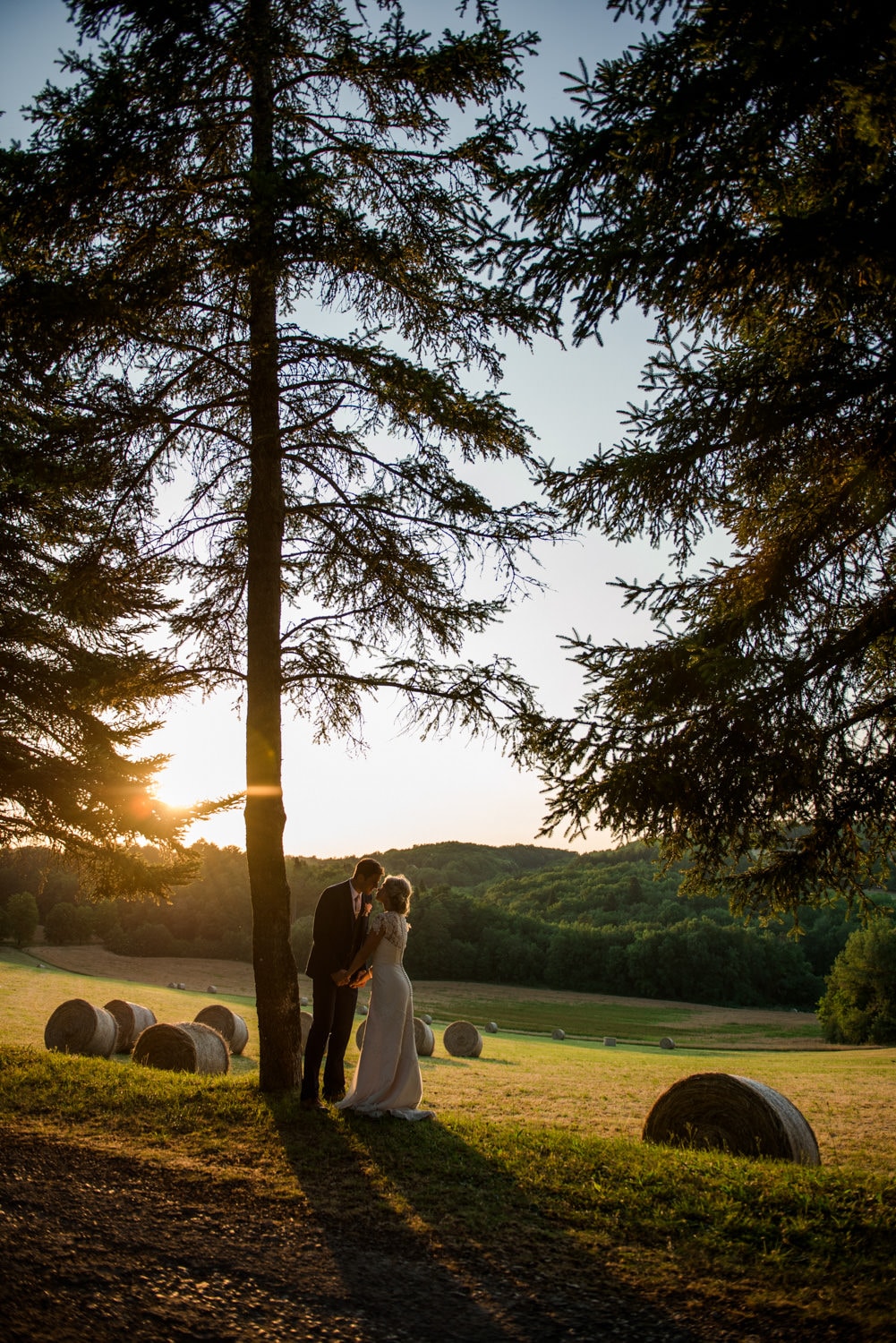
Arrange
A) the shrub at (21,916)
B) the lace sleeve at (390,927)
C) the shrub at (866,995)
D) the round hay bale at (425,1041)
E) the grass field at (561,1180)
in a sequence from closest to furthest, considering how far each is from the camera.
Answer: the grass field at (561,1180)
the lace sleeve at (390,927)
the round hay bale at (425,1041)
the shrub at (866,995)
the shrub at (21,916)

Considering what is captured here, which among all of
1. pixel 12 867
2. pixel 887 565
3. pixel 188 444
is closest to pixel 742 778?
pixel 887 565

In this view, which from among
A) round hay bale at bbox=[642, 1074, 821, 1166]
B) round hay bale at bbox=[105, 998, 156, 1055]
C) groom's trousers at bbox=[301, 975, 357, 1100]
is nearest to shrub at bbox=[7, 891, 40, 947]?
round hay bale at bbox=[105, 998, 156, 1055]

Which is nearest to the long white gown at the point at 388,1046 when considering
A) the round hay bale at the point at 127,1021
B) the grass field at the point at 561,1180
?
the grass field at the point at 561,1180

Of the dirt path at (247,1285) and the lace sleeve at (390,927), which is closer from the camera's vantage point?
the dirt path at (247,1285)

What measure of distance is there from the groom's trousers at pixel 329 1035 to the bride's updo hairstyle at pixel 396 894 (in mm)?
809

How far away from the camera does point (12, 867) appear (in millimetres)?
58219

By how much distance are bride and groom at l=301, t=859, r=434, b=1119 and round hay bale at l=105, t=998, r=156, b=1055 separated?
12.6 metres

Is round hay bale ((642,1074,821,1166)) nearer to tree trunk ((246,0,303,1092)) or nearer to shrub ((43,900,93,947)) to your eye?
tree trunk ((246,0,303,1092))

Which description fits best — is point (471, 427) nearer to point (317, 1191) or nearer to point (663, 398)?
point (663, 398)

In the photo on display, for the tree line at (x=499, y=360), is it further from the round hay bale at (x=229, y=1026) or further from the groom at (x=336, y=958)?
the round hay bale at (x=229, y=1026)

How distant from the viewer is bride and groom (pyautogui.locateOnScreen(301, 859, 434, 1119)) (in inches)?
277

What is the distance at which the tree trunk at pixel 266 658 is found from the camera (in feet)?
25.7

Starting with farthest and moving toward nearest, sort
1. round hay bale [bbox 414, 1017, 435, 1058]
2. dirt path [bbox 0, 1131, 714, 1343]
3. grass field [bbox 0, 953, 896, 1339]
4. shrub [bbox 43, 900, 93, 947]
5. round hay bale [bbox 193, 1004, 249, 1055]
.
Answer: shrub [bbox 43, 900, 93, 947]
round hay bale [bbox 414, 1017, 435, 1058]
round hay bale [bbox 193, 1004, 249, 1055]
grass field [bbox 0, 953, 896, 1339]
dirt path [bbox 0, 1131, 714, 1343]

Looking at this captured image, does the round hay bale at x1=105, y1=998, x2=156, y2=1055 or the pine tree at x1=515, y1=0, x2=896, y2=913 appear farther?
the round hay bale at x1=105, y1=998, x2=156, y2=1055
